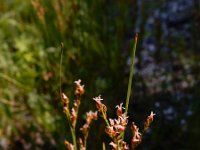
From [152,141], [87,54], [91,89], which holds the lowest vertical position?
[152,141]

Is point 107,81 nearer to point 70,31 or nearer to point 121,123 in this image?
point 70,31

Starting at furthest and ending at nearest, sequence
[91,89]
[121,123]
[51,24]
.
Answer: [51,24], [91,89], [121,123]

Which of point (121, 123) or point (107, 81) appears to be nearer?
point (121, 123)

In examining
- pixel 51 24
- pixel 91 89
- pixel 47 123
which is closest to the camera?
pixel 91 89

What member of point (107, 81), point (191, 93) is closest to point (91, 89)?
point (107, 81)

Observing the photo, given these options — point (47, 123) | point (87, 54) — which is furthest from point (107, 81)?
point (47, 123)

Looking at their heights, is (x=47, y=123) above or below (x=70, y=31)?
below
